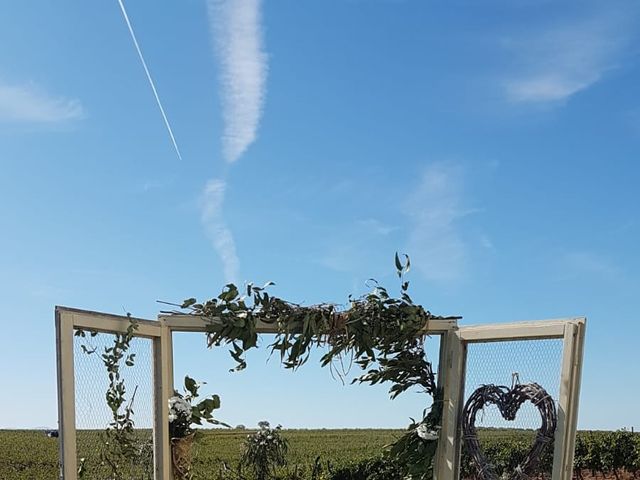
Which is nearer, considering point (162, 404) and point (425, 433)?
point (162, 404)

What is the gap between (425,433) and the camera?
16.0 ft

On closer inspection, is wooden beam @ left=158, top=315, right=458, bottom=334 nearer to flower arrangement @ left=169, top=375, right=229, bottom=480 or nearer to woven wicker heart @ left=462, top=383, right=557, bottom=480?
flower arrangement @ left=169, top=375, right=229, bottom=480

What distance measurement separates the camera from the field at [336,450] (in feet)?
14.8

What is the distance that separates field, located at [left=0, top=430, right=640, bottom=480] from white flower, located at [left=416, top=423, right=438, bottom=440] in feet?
0.86

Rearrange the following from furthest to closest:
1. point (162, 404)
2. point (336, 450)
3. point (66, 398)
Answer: point (336, 450) < point (162, 404) < point (66, 398)

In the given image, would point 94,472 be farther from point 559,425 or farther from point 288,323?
point 559,425

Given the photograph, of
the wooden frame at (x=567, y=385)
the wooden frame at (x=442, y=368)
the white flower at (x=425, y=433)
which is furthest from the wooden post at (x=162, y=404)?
the wooden frame at (x=567, y=385)

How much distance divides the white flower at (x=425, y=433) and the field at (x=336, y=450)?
0.26 metres

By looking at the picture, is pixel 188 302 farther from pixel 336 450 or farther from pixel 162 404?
pixel 336 450

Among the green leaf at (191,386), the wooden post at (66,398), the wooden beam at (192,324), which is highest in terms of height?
the wooden beam at (192,324)

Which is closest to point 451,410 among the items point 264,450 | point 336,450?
point 264,450

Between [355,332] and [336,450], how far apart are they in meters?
4.17

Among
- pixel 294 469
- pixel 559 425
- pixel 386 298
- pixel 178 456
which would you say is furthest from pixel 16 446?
pixel 559 425

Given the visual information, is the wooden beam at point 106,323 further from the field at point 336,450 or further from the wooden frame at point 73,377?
the field at point 336,450
